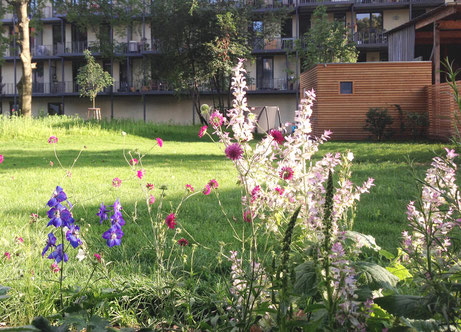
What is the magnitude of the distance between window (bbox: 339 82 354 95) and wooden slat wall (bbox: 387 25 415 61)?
3032 millimetres

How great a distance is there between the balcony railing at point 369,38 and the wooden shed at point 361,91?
13.4 m

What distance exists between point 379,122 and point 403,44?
5318 mm

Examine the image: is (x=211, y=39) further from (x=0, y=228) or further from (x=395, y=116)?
(x=0, y=228)

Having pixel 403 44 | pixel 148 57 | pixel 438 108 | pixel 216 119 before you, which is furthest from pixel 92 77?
pixel 216 119

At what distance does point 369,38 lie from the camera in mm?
33062

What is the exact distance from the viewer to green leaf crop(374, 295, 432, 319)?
121 centimetres

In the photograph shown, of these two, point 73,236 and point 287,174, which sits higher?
point 287,174

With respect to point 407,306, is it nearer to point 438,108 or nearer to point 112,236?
point 112,236

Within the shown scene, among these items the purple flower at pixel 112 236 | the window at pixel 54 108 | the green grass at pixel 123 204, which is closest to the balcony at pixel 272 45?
the window at pixel 54 108

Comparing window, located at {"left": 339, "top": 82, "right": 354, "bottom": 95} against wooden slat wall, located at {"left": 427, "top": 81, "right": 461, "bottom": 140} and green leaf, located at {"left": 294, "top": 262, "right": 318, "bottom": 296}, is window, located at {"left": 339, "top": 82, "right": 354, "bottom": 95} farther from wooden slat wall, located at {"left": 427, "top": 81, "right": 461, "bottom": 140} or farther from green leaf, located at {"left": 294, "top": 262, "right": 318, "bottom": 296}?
green leaf, located at {"left": 294, "top": 262, "right": 318, "bottom": 296}

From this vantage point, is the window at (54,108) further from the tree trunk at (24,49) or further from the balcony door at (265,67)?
the tree trunk at (24,49)

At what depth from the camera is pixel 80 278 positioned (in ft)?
8.29

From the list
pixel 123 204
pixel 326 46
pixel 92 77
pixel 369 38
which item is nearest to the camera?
pixel 123 204

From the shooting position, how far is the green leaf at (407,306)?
1.21 m
